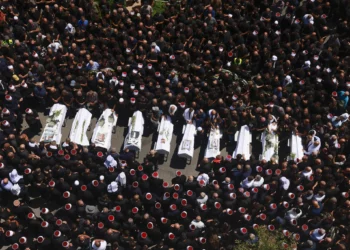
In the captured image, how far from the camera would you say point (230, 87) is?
1708 cm

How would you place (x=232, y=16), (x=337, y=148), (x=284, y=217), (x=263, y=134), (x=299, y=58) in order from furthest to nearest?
(x=232, y=16) → (x=299, y=58) → (x=263, y=134) → (x=337, y=148) → (x=284, y=217)

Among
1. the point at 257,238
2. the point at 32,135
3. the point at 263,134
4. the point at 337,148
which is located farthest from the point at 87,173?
the point at 337,148

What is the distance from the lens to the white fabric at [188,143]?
16.5 m

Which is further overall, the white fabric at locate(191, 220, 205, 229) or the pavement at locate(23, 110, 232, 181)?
the pavement at locate(23, 110, 232, 181)

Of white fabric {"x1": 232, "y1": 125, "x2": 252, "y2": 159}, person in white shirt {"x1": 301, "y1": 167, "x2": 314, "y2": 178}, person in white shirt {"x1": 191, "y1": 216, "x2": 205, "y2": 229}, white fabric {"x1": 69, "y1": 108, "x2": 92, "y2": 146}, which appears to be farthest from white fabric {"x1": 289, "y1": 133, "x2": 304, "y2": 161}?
white fabric {"x1": 69, "y1": 108, "x2": 92, "y2": 146}

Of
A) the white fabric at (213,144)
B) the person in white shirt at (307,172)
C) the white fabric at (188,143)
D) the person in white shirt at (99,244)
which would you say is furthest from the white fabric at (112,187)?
the person in white shirt at (307,172)

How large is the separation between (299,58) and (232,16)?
396 centimetres

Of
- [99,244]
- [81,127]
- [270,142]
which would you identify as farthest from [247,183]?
[81,127]

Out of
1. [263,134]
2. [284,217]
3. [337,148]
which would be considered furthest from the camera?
[263,134]

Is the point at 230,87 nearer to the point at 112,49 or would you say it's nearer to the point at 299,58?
the point at 299,58

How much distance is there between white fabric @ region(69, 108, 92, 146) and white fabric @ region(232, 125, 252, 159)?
627cm

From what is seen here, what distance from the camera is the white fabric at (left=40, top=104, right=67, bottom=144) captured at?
1638 centimetres

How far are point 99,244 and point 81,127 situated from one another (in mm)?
5619

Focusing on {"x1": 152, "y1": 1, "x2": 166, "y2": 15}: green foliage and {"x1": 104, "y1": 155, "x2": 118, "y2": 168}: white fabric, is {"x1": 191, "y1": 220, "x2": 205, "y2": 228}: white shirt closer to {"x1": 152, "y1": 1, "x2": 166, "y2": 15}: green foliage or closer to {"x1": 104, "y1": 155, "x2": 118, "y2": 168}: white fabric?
{"x1": 104, "y1": 155, "x2": 118, "y2": 168}: white fabric
